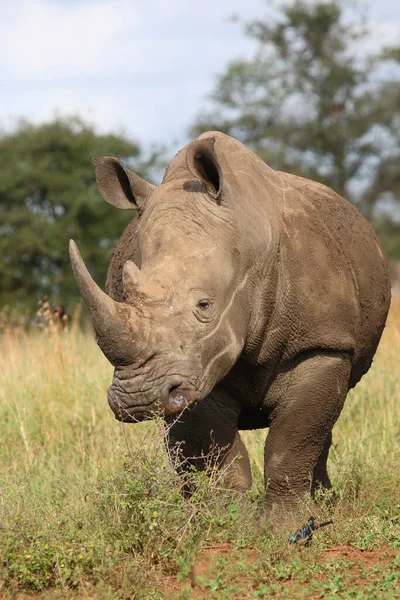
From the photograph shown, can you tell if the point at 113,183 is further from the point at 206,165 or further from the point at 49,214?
the point at 49,214

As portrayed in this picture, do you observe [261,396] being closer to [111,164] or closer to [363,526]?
[363,526]

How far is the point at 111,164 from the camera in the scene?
5715 millimetres

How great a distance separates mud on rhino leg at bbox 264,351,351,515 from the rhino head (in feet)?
1.62

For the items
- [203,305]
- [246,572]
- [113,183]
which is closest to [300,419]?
[203,305]

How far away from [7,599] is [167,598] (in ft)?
2.15

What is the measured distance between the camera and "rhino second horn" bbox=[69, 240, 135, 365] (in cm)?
455

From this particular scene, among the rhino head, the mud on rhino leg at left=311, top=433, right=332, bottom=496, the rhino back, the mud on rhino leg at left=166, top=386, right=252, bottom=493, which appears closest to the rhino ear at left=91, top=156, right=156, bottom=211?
the rhino head

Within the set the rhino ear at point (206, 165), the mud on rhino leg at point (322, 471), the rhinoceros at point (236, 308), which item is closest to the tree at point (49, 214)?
the mud on rhino leg at point (322, 471)

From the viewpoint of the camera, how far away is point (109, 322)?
14.9 ft

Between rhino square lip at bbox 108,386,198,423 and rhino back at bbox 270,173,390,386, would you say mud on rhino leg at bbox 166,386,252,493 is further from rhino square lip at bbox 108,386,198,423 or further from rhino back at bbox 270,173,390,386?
rhino square lip at bbox 108,386,198,423

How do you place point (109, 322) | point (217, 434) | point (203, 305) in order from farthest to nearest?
point (217, 434) → point (203, 305) → point (109, 322)

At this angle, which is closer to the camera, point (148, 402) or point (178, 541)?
point (148, 402)

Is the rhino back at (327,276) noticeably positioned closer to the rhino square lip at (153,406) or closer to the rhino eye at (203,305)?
the rhino eye at (203,305)

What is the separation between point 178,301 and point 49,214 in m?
13.0
